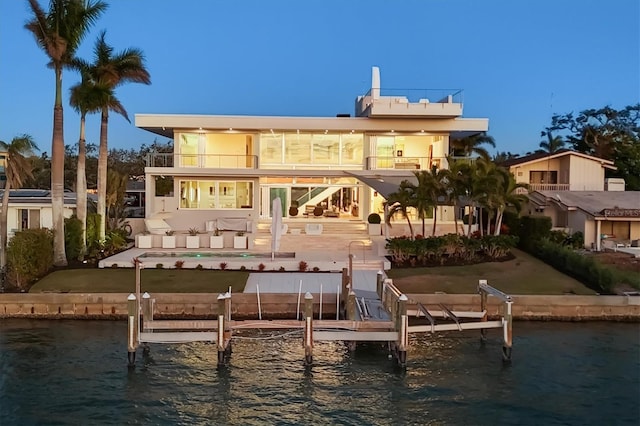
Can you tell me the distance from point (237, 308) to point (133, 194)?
3744 centimetres

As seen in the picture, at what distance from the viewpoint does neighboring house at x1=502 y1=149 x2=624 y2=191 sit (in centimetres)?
3719

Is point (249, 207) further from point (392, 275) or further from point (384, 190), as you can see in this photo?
point (392, 275)

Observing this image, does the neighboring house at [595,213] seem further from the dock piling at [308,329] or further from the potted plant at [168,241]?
the dock piling at [308,329]

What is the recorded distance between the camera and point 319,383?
12883mm

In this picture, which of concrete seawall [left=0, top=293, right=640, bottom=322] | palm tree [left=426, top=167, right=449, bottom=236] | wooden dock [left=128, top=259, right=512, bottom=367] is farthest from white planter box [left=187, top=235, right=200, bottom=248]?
wooden dock [left=128, top=259, right=512, bottom=367]

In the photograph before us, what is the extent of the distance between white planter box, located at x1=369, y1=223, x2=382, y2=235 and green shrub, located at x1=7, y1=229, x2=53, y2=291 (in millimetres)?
15234

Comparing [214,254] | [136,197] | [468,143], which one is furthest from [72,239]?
[468,143]

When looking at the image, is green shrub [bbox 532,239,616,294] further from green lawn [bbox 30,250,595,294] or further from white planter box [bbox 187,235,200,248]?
white planter box [bbox 187,235,200,248]

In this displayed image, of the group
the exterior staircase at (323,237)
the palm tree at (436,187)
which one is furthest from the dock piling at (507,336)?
the exterior staircase at (323,237)

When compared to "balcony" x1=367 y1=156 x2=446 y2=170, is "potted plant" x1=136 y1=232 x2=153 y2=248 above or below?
below

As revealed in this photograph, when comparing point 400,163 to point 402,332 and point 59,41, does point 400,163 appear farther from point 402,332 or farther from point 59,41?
point 402,332

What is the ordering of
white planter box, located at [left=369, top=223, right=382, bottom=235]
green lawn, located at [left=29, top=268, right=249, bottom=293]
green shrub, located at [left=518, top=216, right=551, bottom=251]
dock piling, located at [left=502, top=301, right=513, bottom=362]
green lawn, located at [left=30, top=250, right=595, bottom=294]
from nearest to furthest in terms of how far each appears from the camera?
dock piling, located at [left=502, top=301, right=513, bottom=362] < green lawn, located at [left=29, top=268, right=249, bottom=293] < green lawn, located at [left=30, top=250, right=595, bottom=294] < green shrub, located at [left=518, top=216, right=551, bottom=251] < white planter box, located at [left=369, top=223, right=382, bottom=235]

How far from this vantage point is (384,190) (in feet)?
86.5

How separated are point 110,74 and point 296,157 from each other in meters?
13.0
